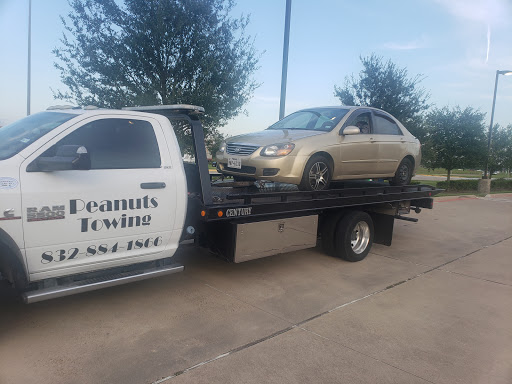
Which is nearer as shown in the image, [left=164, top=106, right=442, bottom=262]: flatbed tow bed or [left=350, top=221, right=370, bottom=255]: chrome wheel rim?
[left=164, top=106, right=442, bottom=262]: flatbed tow bed

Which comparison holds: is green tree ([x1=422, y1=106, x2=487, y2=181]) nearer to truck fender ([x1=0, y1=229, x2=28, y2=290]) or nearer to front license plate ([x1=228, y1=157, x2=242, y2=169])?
front license plate ([x1=228, y1=157, x2=242, y2=169])

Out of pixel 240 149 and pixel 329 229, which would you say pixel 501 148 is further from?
pixel 240 149

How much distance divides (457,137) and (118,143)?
20.1 metres

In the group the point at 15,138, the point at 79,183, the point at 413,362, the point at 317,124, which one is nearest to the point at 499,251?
the point at 317,124

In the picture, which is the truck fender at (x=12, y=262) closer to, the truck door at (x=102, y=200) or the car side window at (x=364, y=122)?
the truck door at (x=102, y=200)

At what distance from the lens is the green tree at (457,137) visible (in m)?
20.3

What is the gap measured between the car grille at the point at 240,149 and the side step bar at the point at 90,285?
217cm

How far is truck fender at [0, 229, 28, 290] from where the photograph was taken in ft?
10.5

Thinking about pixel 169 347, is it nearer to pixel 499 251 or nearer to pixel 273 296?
pixel 273 296

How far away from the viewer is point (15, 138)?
366cm

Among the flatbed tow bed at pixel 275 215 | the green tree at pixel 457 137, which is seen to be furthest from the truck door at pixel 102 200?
the green tree at pixel 457 137

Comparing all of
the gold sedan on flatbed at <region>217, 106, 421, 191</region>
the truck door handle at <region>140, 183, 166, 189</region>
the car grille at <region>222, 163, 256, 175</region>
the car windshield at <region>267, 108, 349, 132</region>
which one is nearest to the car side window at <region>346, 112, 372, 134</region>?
the gold sedan on flatbed at <region>217, 106, 421, 191</region>

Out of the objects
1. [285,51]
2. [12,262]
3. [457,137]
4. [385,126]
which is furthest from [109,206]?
[457,137]

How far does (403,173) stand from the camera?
7738mm
